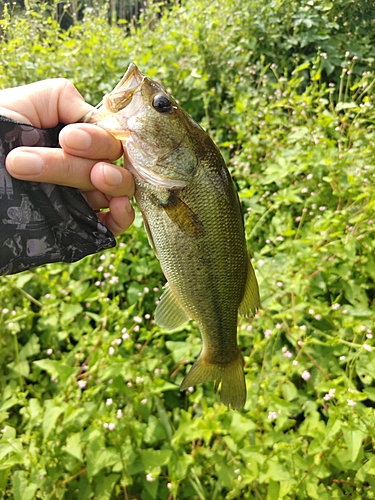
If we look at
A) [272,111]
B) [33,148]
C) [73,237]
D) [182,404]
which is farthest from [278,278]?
[272,111]

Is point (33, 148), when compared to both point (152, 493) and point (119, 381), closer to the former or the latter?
point (119, 381)

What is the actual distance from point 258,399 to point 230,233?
98 cm

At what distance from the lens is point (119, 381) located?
6.27 feet

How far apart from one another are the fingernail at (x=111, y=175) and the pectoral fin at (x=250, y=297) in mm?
597

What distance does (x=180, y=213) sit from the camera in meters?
1.33

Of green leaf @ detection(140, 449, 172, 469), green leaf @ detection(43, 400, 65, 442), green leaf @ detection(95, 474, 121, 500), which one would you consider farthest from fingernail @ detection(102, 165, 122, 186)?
green leaf @ detection(95, 474, 121, 500)

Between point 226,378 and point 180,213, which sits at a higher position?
point 180,213

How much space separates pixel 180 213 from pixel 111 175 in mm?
258

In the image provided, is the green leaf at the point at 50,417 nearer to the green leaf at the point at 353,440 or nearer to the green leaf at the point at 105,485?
the green leaf at the point at 105,485

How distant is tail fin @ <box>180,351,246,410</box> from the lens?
5.09 ft

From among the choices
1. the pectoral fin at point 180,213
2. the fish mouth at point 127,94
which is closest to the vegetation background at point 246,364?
the pectoral fin at point 180,213

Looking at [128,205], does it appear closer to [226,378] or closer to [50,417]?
[226,378]

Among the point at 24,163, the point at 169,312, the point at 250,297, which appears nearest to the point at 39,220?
the point at 24,163

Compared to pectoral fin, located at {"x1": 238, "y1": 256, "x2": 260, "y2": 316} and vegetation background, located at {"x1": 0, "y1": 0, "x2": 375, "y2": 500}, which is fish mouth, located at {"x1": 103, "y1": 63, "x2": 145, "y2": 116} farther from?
vegetation background, located at {"x1": 0, "y1": 0, "x2": 375, "y2": 500}
